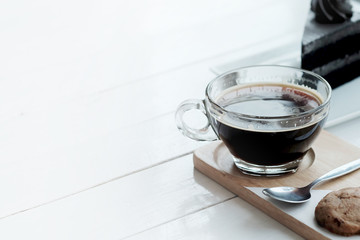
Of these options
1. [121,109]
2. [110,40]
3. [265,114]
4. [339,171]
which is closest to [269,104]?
[265,114]

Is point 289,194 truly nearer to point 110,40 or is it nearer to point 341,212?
point 341,212

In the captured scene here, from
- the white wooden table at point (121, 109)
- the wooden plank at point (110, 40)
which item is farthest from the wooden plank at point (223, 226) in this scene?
the wooden plank at point (110, 40)

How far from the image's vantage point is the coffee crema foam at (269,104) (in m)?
0.90

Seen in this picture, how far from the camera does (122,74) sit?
143cm

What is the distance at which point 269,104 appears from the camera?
974 mm

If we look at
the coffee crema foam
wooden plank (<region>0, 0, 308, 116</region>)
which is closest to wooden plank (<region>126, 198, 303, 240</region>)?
the coffee crema foam

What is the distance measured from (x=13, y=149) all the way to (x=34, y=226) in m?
0.26

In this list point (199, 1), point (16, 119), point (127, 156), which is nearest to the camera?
point (127, 156)

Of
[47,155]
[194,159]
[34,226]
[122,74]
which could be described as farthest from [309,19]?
[34,226]

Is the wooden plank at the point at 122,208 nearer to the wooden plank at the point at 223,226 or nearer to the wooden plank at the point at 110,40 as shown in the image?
the wooden plank at the point at 223,226

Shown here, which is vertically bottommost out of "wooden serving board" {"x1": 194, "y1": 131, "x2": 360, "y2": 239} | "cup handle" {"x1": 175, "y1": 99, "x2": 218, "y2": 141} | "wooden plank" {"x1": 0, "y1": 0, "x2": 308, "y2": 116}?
"wooden plank" {"x1": 0, "y1": 0, "x2": 308, "y2": 116}

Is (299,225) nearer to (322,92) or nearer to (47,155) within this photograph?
(322,92)

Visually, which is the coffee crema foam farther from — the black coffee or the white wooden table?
the white wooden table

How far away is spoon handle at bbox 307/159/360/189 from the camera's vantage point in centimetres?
92
